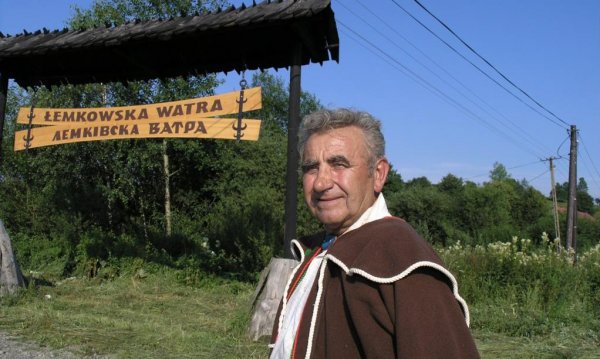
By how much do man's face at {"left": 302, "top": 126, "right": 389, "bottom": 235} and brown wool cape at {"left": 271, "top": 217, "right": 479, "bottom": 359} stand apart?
13 centimetres

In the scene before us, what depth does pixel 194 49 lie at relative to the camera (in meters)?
7.01

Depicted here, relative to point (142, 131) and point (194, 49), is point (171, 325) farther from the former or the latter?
point (194, 49)

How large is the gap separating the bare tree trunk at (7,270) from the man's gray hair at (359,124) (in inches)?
257

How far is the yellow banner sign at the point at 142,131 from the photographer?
21.5ft

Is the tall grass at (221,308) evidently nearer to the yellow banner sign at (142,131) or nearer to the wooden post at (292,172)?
the wooden post at (292,172)

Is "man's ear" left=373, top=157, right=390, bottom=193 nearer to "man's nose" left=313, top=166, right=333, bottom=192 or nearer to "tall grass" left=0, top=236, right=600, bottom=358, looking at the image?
"man's nose" left=313, top=166, right=333, bottom=192

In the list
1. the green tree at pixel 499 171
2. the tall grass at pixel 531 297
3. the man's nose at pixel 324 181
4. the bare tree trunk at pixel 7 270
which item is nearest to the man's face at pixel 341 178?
the man's nose at pixel 324 181

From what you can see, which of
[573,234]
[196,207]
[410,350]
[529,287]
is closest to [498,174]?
[573,234]

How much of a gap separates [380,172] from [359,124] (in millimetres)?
200

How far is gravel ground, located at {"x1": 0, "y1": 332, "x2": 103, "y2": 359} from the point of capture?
15.1 ft

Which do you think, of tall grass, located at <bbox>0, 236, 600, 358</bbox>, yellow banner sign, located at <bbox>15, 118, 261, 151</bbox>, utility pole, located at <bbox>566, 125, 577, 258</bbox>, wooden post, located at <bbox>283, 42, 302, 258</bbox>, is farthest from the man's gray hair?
utility pole, located at <bbox>566, 125, 577, 258</bbox>

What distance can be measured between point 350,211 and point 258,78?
39.8m

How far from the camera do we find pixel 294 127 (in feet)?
19.1

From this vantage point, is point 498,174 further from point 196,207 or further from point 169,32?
point 169,32
